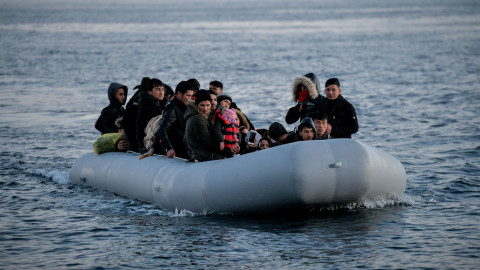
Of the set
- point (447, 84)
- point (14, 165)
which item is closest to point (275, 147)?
point (14, 165)

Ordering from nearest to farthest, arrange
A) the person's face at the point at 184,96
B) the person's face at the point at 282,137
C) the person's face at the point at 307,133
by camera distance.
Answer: the person's face at the point at 307,133
the person's face at the point at 282,137
the person's face at the point at 184,96

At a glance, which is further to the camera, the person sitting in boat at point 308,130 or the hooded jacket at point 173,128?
the hooded jacket at point 173,128

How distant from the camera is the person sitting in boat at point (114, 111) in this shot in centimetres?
1328

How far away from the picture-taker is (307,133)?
1059 centimetres

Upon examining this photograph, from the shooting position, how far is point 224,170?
1047 centimetres

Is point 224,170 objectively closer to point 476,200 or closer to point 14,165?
point 476,200

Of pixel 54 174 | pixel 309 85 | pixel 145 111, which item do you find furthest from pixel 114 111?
pixel 309 85

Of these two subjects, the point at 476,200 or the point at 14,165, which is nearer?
the point at 476,200

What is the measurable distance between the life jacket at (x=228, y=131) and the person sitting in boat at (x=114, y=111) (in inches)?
110

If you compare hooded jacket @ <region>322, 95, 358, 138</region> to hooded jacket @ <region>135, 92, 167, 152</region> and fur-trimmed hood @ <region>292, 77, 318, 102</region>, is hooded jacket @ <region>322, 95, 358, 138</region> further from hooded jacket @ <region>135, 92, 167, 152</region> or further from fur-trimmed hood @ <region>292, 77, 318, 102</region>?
hooded jacket @ <region>135, 92, 167, 152</region>

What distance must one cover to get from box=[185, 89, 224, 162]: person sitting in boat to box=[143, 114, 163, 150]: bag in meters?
0.78

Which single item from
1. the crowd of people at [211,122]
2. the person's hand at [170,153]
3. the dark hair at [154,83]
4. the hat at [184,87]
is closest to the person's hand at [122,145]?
the crowd of people at [211,122]

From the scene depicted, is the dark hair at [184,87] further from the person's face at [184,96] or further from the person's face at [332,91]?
the person's face at [332,91]

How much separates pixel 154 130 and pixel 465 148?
25.5 ft
